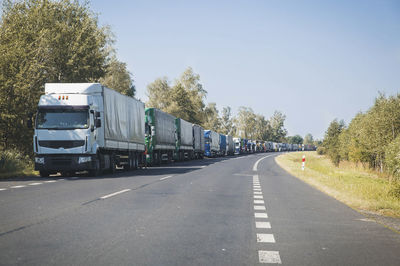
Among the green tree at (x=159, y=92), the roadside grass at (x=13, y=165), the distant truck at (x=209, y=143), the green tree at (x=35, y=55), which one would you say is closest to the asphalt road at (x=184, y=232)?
the roadside grass at (x=13, y=165)

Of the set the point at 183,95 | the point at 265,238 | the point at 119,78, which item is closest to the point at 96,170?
the point at 265,238

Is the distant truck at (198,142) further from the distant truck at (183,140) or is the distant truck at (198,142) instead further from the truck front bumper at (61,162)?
the truck front bumper at (61,162)

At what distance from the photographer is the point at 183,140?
47031 mm

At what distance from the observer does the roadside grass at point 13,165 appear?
72.9ft

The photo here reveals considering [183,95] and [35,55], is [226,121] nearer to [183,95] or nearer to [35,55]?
[183,95]

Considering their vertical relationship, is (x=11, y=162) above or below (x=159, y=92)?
below

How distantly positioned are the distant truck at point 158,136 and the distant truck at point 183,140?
3519mm

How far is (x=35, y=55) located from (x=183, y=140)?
21160 mm

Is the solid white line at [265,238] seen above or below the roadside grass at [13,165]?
below

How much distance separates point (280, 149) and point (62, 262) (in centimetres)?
16013

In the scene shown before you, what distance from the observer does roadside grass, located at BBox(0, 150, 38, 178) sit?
22234 millimetres

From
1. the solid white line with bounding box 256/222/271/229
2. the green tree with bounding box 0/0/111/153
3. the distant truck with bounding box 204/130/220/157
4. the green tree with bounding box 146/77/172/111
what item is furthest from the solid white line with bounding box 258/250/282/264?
the green tree with bounding box 146/77/172/111

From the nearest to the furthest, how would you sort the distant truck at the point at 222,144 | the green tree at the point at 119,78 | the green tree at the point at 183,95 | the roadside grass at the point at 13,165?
1. the roadside grass at the point at 13,165
2. the green tree at the point at 119,78
3. the distant truck at the point at 222,144
4. the green tree at the point at 183,95

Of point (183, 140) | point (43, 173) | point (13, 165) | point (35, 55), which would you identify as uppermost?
point (35, 55)
